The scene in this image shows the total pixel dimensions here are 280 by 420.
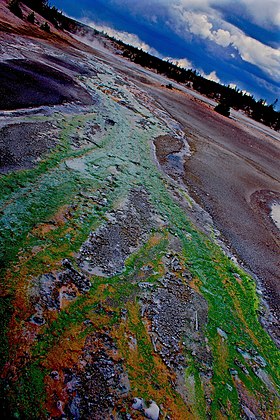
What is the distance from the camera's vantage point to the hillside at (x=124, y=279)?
2650 mm

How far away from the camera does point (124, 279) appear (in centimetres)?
386

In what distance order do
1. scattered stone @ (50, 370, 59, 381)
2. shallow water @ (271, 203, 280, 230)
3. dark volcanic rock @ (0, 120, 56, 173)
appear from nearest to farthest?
scattered stone @ (50, 370, 59, 381) → dark volcanic rock @ (0, 120, 56, 173) → shallow water @ (271, 203, 280, 230)

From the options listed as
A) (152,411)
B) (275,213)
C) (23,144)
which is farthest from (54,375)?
(275,213)

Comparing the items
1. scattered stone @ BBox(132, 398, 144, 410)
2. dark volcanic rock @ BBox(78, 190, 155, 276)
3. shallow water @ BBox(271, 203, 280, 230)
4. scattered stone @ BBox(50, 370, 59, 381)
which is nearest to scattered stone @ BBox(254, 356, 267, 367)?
scattered stone @ BBox(132, 398, 144, 410)

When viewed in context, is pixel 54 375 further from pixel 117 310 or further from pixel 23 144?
pixel 23 144

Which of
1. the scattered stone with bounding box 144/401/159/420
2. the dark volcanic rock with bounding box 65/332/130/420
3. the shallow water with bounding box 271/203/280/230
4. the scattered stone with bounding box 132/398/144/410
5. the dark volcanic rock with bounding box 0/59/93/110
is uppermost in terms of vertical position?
the shallow water with bounding box 271/203/280/230

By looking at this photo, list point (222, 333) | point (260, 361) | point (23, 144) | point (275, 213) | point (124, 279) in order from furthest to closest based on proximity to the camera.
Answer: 1. point (275, 213)
2. point (23, 144)
3. point (124, 279)
4. point (222, 333)
5. point (260, 361)

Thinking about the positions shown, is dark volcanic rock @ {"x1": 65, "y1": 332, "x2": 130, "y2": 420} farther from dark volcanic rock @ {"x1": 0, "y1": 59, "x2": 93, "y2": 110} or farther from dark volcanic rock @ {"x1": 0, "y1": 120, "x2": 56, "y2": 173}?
dark volcanic rock @ {"x1": 0, "y1": 59, "x2": 93, "y2": 110}

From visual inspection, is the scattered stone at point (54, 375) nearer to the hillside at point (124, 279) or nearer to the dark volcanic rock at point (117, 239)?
the hillside at point (124, 279)

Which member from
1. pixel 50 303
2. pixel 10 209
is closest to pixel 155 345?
pixel 50 303

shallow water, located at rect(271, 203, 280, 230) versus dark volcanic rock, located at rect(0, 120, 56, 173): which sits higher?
shallow water, located at rect(271, 203, 280, 230)

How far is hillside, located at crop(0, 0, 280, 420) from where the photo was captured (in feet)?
8.70

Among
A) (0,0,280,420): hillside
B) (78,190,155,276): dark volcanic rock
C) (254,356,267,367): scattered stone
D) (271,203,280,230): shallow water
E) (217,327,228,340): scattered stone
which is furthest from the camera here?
(271,203,280,230): shallow water

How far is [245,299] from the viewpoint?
4438 millimetres
